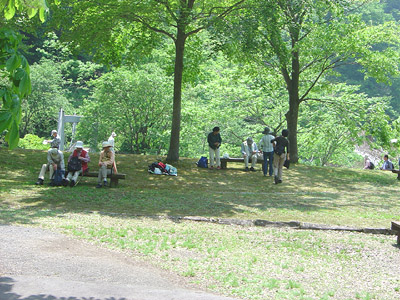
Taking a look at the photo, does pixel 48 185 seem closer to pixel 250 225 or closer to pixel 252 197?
pixel 252 197

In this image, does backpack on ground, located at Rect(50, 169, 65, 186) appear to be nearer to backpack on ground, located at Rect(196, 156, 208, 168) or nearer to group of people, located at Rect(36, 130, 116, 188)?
group of people, located at Rect(36, 130, 116, 188)

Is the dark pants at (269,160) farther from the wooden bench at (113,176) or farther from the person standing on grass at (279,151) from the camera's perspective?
the wooden bench at (113,176)

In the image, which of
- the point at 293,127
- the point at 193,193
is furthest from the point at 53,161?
the point at 293,127

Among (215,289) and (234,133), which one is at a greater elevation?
(234,133)

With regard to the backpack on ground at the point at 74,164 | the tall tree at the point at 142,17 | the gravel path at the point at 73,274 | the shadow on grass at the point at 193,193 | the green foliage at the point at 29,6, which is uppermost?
the tall tree at the point at 142,17

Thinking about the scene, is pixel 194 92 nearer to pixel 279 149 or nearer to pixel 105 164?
pixel 279 149

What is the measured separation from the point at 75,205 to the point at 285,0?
11.6 m

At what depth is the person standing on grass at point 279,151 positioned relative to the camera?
59.5 ft

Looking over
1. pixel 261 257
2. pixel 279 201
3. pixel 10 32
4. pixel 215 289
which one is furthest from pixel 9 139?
pixel 279 201

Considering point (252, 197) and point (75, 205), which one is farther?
point (252, 197)

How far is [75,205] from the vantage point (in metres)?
12.9

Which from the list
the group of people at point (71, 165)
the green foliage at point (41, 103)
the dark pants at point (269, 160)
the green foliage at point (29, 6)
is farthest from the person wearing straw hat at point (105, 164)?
the green foliage at point (41, 103)

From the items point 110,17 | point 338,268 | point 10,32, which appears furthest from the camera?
point 110,17

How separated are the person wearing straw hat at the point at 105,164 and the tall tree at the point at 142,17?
5.56m
